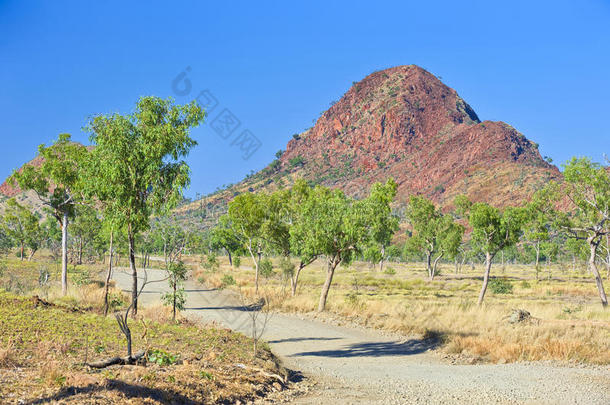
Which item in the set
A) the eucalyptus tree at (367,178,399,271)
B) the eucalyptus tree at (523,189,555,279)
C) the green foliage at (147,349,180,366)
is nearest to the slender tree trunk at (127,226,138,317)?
the green foliage at (147,349,180,366)

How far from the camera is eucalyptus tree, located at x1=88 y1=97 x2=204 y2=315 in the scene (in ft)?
41.5

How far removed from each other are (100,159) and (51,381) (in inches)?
270

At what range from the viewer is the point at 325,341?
17891 mm

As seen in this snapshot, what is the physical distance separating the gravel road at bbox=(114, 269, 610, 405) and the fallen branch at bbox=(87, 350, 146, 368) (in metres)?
2.99

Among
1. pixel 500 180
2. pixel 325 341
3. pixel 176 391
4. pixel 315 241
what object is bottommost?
pixel 325 341

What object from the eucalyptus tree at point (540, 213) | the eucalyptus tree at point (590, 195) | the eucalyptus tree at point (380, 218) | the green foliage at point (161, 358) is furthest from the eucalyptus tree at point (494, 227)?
the green foliage at point (161, 358)

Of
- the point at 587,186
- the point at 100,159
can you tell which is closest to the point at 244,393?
the point at 100,159

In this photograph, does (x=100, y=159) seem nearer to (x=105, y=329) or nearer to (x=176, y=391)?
(x=105, y=329)

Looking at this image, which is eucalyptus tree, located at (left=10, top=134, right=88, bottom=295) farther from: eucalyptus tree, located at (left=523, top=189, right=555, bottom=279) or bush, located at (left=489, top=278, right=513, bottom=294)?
bush, located at (left=489, top=278, right=513, bottom=294)

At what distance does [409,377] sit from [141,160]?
369 inches

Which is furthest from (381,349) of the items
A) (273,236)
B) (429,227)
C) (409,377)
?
(429,227)

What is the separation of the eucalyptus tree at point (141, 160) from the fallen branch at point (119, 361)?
118 inches

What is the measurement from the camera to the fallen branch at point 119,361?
29.0ft

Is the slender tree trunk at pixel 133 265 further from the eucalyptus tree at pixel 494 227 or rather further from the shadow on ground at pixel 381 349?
the eucalyptus tree at pixel 494 227
